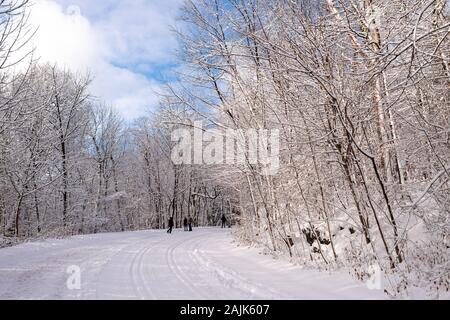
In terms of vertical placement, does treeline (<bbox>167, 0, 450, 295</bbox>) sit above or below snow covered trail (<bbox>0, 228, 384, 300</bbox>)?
above

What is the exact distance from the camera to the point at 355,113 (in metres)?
6.19

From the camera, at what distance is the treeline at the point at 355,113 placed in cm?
540

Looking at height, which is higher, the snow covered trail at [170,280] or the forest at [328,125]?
the forest at [328,125]

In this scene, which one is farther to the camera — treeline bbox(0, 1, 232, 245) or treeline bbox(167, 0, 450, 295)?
treeline bbox(0, 1, 232, 245)

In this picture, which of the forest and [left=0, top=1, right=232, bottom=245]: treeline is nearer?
the forest

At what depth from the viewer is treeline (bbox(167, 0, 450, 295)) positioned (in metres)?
5.40

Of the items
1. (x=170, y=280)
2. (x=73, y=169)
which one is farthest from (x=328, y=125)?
(x=73, y=169)

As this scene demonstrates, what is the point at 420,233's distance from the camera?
24.4ft

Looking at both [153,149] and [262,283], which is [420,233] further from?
[153,149]

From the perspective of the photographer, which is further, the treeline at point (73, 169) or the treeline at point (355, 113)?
the treeline at point (73, 169)

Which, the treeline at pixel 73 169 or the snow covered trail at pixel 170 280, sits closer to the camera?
the snow covered trail at pixel 170 280

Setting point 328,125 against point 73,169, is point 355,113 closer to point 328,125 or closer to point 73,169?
point 328,125
